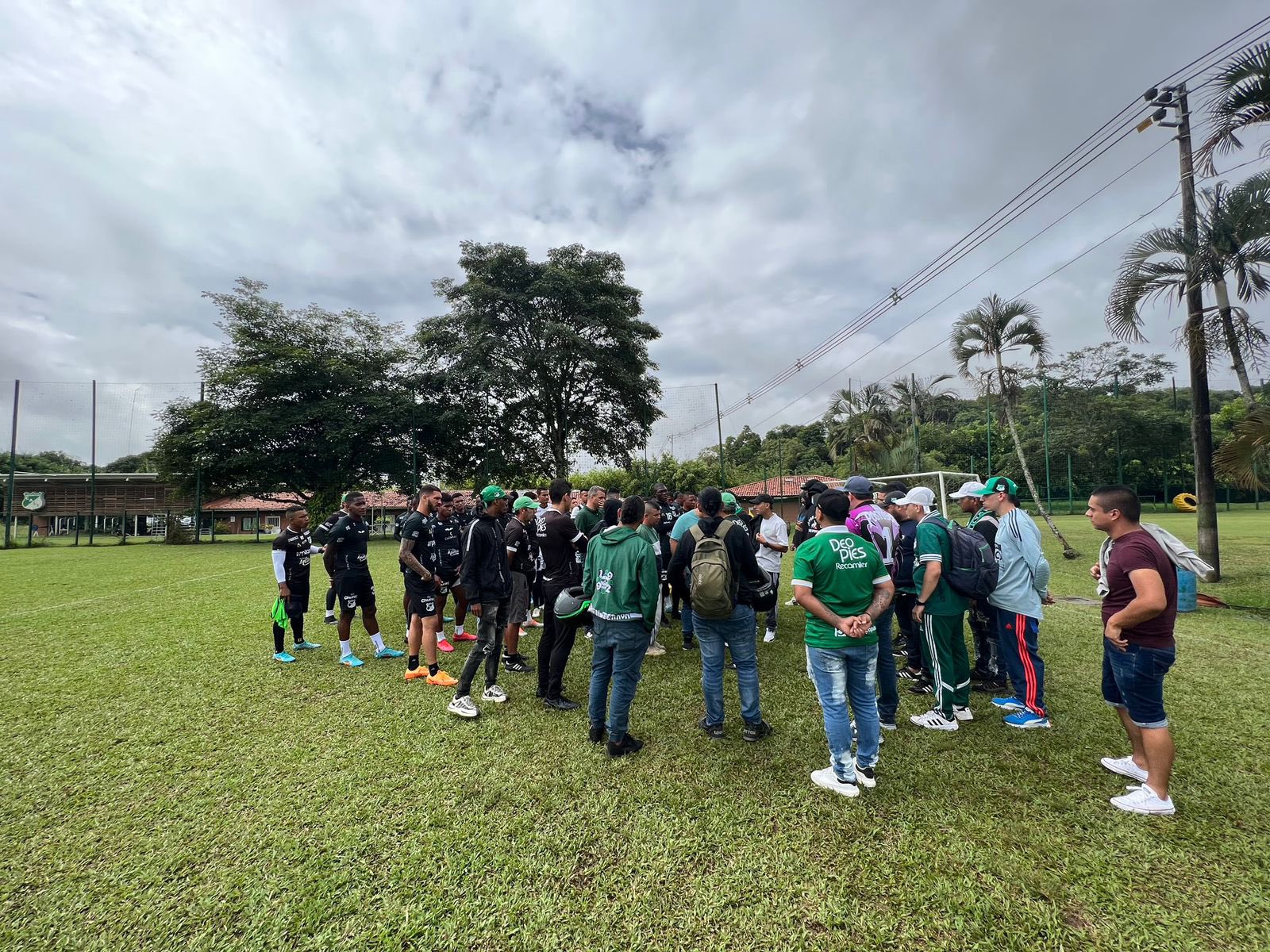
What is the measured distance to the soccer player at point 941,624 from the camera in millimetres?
3787

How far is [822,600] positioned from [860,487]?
1965 mm

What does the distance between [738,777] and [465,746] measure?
2.04 metres

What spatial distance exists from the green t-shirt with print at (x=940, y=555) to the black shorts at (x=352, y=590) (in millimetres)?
5488

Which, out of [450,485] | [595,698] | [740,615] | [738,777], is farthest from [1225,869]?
[450,485]

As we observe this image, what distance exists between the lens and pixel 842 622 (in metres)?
3.01

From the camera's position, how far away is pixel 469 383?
25844 mm

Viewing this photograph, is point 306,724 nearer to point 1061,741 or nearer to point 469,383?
point 1061,741

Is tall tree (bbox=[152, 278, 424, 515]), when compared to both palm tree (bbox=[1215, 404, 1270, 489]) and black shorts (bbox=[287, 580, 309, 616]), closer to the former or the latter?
black shorts (bbox=[287, 580, 309, 616])

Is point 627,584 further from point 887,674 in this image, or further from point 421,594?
point 421,594

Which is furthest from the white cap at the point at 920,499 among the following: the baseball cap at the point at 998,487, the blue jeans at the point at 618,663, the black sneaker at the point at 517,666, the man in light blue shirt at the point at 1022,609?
the black sneaker at the point at 517,666

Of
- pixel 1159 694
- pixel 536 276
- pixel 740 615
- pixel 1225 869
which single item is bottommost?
pixel 1225 869

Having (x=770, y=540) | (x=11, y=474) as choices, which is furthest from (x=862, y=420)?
(x=11, y=474)

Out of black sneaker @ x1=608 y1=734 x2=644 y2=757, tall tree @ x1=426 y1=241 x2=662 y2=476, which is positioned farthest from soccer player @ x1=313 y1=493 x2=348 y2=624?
tall tree @ x1=426 y1=241 x2=662 y2=476

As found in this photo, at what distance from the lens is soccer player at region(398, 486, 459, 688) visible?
5.01m
